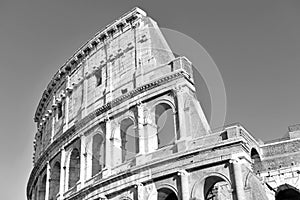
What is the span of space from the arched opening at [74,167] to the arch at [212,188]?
8896 millimetres

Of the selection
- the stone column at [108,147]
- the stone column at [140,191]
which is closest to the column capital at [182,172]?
the stone column at [140,191]

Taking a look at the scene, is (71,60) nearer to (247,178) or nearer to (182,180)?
(182,180)

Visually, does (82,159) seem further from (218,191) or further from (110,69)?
(218,191)

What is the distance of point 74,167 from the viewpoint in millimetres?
29297

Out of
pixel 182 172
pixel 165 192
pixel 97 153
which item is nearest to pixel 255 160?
pixel 182 172

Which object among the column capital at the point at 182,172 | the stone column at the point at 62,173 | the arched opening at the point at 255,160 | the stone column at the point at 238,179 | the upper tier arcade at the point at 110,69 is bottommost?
the stone column at the point at 238,179

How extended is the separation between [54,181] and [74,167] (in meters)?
1.95

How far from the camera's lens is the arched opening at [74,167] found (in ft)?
95.1

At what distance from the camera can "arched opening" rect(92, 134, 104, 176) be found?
90.9 feet

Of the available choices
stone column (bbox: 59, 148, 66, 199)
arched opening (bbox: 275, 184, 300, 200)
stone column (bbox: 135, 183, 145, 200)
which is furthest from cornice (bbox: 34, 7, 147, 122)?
arched opening (bbox: 275, 184, 300, 200)

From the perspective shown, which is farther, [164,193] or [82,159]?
[82,159]

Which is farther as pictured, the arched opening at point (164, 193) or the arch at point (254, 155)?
the arch at point (254, 155)

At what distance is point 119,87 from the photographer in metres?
28.0

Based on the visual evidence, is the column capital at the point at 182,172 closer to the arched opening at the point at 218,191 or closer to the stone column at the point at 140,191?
the arched opening at the point at 218,191
